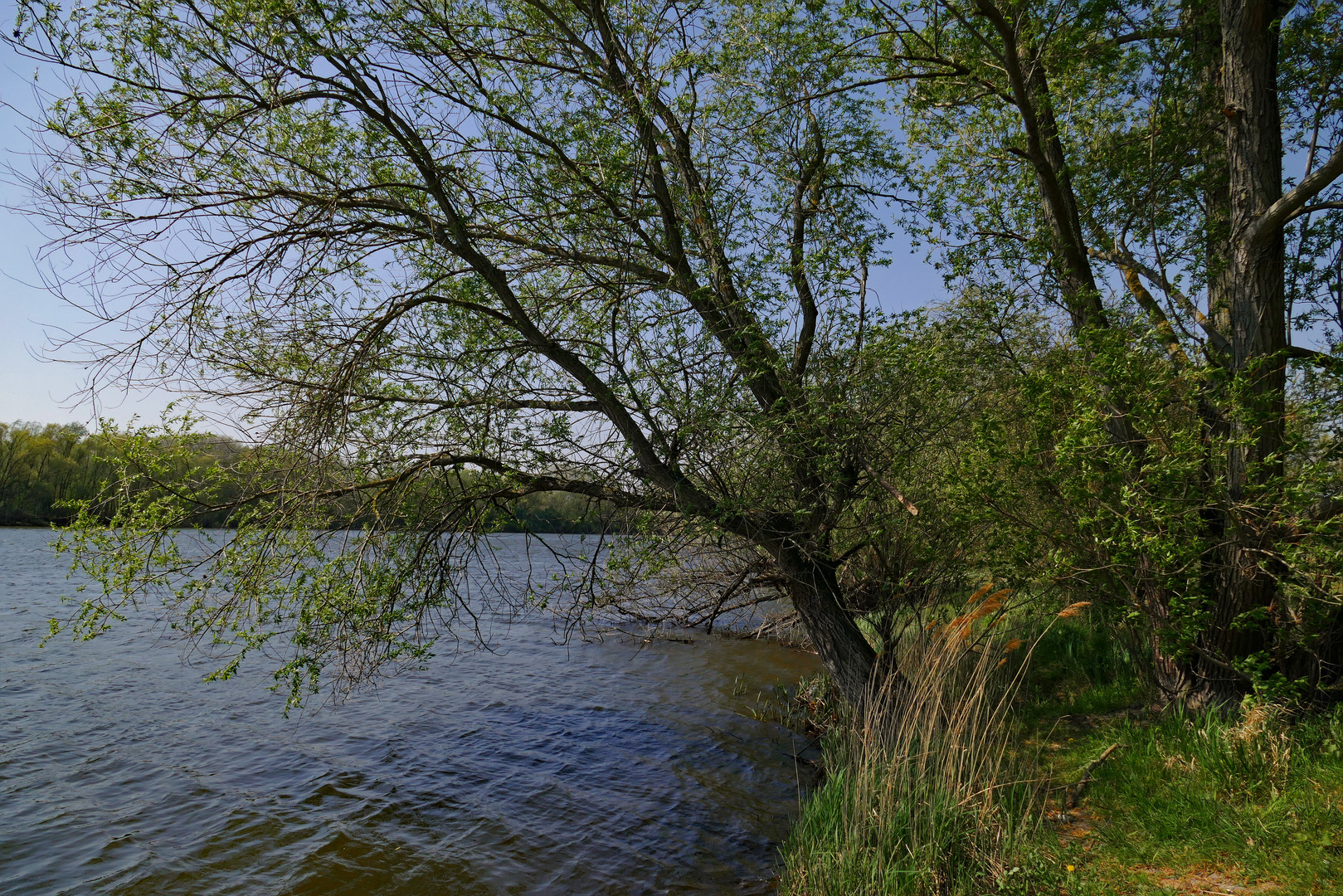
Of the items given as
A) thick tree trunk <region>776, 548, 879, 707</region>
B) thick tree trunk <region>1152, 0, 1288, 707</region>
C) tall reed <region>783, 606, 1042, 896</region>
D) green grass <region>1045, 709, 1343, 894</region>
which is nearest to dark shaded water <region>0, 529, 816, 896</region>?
tall reed <region>783, 606, 1042, 896</region>

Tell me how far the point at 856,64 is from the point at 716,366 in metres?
4.08

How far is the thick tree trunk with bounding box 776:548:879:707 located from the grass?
42.6 inches

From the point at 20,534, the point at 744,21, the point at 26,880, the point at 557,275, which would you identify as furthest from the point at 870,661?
the point at 20,534

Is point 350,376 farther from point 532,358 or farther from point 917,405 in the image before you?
point 917,405

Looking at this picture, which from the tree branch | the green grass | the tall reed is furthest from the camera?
the tree branch

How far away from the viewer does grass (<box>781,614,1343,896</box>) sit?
411 cm

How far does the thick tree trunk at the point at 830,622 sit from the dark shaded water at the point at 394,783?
1.38m

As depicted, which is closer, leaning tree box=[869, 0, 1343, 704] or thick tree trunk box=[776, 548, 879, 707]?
leaning tree box=[869, 0, 1343, 704]

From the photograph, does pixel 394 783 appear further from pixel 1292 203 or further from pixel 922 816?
pixel 1292 203

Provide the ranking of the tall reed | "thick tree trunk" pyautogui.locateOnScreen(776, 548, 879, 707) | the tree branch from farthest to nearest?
"thick tree trunk" pyautogui.locateOnScreen(776, 548, 879, 707)
the tree branch
the tall reed

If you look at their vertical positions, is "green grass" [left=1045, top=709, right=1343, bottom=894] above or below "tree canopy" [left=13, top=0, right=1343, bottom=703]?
below

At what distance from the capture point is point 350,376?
5375 mm

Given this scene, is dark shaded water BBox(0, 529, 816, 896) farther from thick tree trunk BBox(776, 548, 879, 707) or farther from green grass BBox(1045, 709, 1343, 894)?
green grass BBox(1045, 709, 1343, 894)

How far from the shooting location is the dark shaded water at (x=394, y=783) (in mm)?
6039
